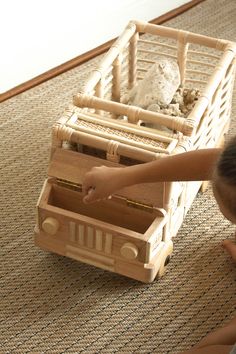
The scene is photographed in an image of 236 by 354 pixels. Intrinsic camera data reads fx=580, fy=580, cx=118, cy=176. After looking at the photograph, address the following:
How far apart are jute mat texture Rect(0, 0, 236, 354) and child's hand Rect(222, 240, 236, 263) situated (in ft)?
0.06

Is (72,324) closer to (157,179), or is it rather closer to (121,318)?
(121,318)

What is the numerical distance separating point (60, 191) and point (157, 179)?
0.24 metres

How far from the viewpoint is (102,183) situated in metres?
1.05

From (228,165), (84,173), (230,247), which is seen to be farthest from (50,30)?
(228,165)

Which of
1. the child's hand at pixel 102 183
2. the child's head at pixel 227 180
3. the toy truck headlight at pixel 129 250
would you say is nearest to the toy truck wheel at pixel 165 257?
the toy truck headlight at pixel 129 250

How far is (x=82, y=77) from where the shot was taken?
1.85 metres

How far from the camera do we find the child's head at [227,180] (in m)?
0.79

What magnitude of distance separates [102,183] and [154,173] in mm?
96

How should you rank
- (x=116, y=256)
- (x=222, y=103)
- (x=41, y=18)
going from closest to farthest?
(x=116, y=256)
(x=222, y=103)
(x=41, y=18)

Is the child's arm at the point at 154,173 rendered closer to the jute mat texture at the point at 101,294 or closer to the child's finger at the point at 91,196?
the child's finger at the point at 91,196

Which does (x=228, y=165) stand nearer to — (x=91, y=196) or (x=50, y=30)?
(x=91, y=196)

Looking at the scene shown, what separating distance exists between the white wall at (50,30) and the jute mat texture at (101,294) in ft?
1.32

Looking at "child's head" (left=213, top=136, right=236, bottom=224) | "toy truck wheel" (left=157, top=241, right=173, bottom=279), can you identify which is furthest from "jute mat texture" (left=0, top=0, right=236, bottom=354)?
"child's head" (left=213, top=136, right=236, bottom=224)

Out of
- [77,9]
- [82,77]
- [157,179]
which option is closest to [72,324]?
[157,179]
